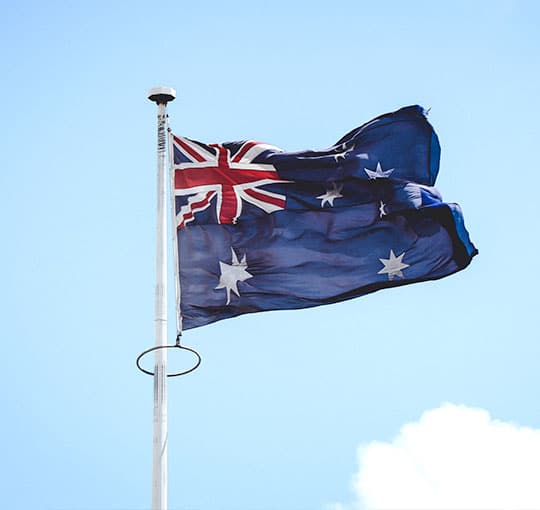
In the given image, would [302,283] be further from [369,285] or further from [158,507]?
[158,507]

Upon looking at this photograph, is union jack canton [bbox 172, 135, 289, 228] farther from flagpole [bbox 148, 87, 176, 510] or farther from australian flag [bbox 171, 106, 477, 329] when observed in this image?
flagpole [bbox 148, 87, 176, 510]

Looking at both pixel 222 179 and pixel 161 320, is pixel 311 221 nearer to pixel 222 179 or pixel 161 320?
pixel 222 179

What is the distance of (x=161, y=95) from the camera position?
22375 mm

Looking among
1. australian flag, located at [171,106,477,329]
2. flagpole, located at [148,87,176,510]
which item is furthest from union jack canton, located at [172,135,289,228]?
flagpole, located at [148,87,176,510]

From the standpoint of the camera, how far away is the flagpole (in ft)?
66.5

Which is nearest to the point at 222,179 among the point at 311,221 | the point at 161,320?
the point at 311,221

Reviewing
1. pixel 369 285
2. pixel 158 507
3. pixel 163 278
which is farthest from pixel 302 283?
pixel 158 507

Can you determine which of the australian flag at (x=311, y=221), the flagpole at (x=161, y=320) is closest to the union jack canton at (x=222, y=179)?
the australian flag at (x=311, y=221)

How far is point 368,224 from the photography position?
23.8 metres

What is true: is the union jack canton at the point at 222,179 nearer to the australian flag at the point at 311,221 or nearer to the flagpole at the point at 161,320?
the australian flag at the point at 311,221

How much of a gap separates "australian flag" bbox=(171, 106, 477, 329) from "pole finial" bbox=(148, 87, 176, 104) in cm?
91

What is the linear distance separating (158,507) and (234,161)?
6.31 meters

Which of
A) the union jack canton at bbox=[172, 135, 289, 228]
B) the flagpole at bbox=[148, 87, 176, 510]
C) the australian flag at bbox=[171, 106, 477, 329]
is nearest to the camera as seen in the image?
the flagpole at bbox=[148, 87, 176, 510]

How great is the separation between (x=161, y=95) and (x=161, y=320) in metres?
3.70
